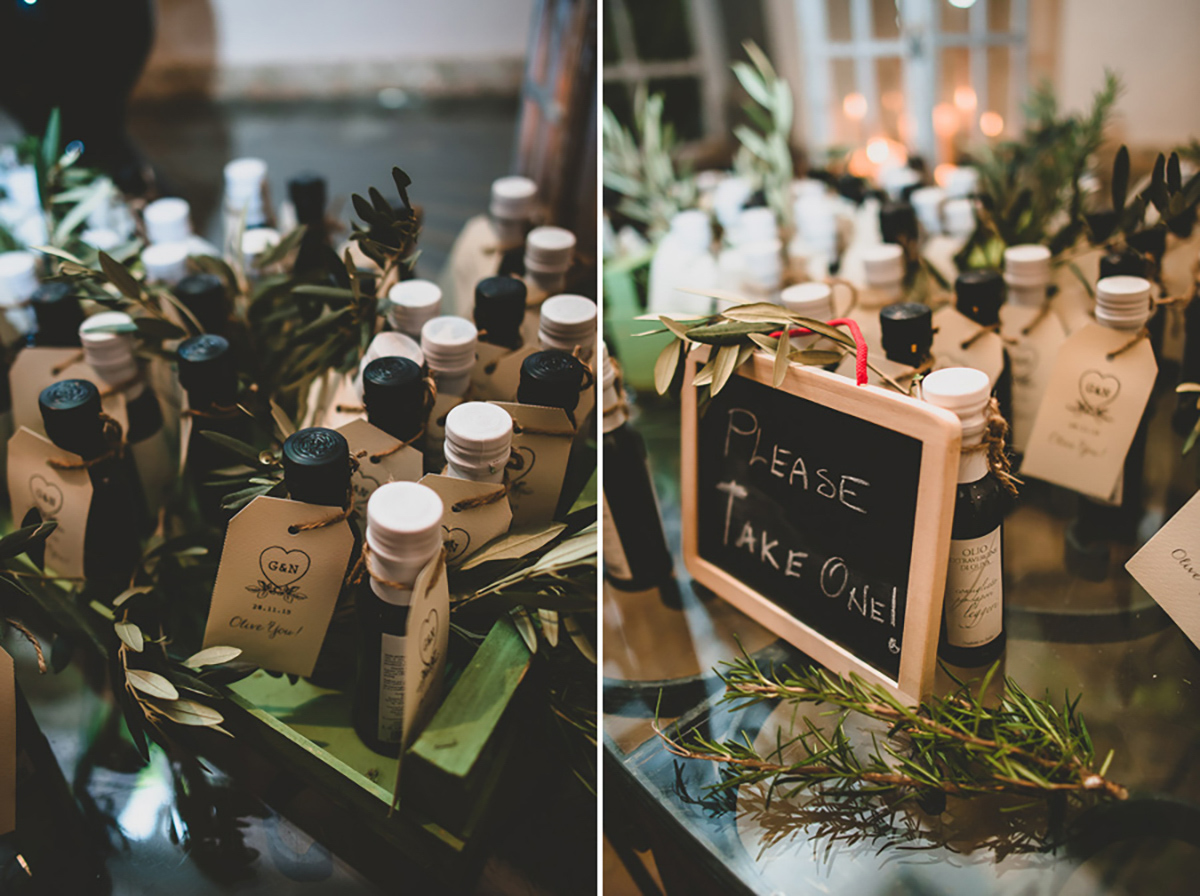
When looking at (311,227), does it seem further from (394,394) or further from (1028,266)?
(1028,266)

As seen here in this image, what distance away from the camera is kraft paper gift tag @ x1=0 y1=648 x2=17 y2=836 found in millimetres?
634

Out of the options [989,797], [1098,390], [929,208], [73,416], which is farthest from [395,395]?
[929,208]

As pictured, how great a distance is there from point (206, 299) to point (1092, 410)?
0.90 metres

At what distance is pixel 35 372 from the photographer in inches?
35.6

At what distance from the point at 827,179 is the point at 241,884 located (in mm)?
1479

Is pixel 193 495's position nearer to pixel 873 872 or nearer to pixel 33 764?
pixel 33 764

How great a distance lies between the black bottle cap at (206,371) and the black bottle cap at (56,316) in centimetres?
23

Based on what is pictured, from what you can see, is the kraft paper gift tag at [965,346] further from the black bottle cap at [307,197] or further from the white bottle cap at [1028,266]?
the black bottle cap at [307,197]

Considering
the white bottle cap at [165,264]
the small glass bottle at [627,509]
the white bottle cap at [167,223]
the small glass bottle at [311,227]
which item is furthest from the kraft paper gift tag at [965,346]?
the white bottle cap at [167,223]

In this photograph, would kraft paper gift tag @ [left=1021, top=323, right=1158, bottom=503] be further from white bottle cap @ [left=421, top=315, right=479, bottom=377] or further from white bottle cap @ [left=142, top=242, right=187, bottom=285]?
white bottle cap @ [left=142, top=242, right=187, bottom=285]

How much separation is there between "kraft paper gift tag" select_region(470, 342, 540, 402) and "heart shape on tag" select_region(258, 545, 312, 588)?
0.25 metres

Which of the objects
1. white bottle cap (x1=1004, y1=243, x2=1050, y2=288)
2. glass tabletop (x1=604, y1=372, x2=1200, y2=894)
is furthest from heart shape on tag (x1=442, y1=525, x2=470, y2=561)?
white bottle cap (x1=1004, y1=243, x2=1050, y2=288)

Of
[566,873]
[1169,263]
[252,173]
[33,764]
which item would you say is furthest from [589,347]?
[1169,263]

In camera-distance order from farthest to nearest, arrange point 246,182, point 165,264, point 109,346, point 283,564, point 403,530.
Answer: point 246,182
point 165,264
point 109,346
point 283,564
point 403,530
